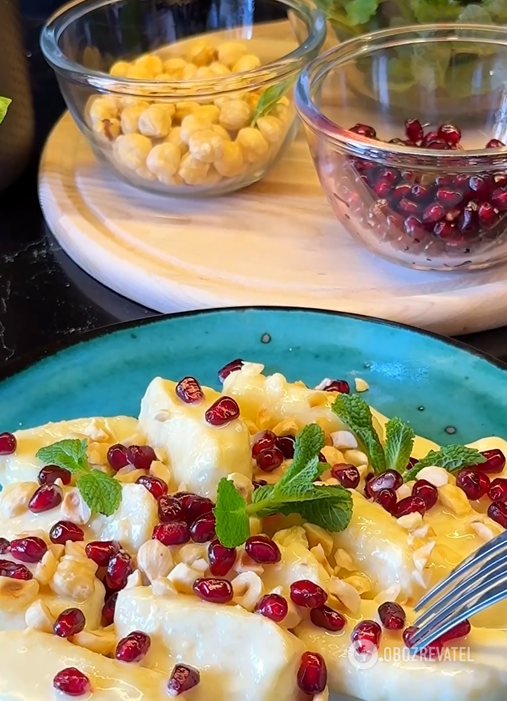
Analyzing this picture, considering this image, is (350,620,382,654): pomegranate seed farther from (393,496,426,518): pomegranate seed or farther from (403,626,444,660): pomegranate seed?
(393,496,426,518): pomegranate seed

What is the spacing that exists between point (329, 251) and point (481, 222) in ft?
0.94

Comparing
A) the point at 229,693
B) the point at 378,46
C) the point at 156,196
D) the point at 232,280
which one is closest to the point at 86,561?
the point at 229,693

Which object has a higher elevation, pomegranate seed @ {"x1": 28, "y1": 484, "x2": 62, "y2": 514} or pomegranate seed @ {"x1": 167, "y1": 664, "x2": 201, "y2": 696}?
pomegranate seed @ {"x1": 167, "y1": 664, "x2": 201, "y2": 696}

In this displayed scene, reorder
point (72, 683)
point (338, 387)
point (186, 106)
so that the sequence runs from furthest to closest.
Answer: point (186, 106)
point (338, 387)
point (72, 683)

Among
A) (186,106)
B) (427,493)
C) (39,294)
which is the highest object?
(186,106)

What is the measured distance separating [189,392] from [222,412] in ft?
0.23

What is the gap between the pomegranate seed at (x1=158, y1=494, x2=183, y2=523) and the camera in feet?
3.15

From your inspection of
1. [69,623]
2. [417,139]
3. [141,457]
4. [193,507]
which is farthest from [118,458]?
[417,139]

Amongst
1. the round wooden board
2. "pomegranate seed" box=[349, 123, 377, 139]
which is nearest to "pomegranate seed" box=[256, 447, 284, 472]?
the round wooden board

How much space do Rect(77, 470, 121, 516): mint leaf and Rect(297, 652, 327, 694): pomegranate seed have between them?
271 mm

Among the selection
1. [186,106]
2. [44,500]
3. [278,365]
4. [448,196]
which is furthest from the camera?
[186,106]

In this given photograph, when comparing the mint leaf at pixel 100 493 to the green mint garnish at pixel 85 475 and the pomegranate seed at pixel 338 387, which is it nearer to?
the green mint garnish at pixel 85 475

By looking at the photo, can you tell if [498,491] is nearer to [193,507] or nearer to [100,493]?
[193,507]

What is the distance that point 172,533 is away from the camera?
3.08ft
